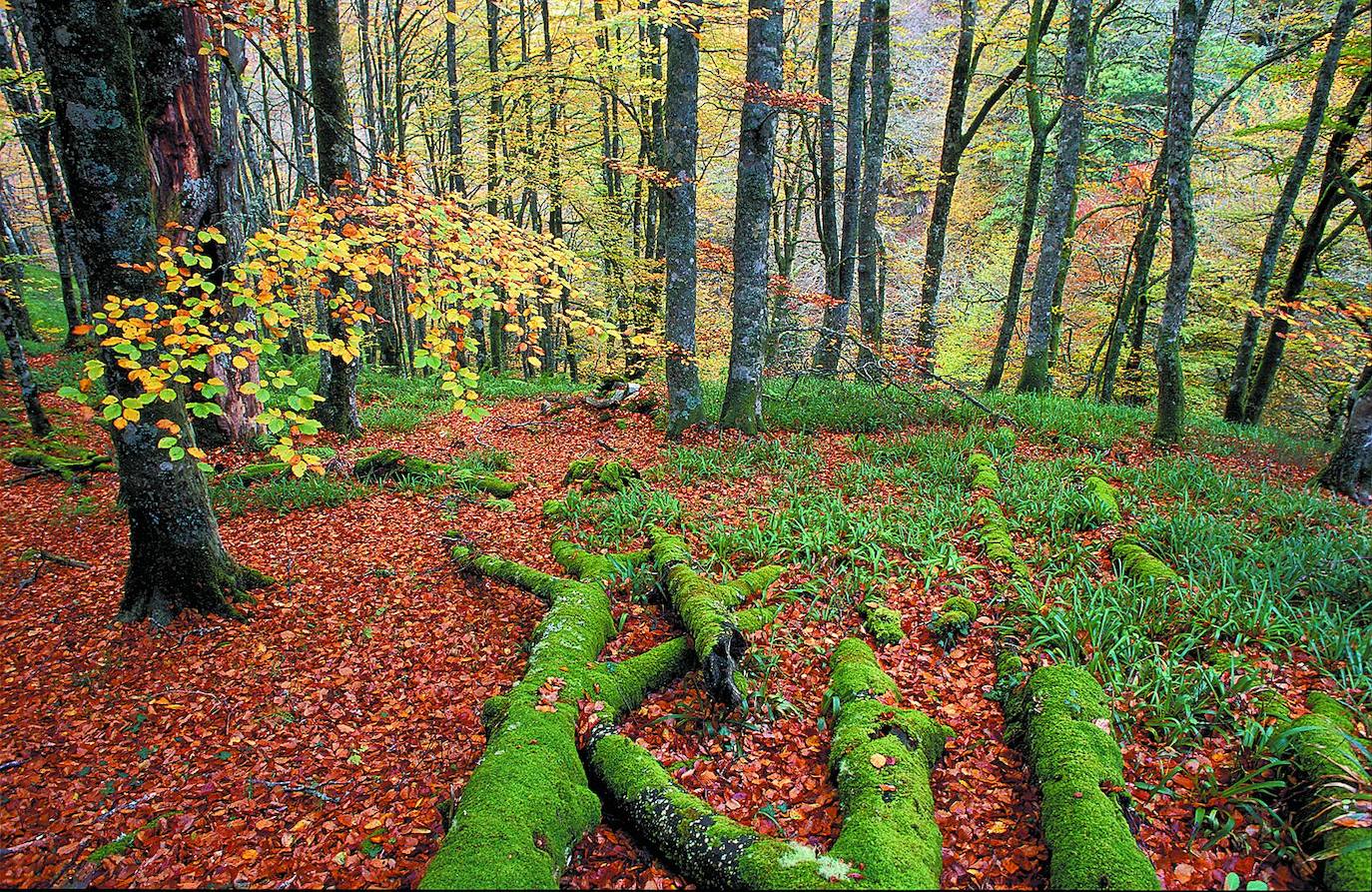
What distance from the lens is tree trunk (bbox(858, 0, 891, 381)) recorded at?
13469mm

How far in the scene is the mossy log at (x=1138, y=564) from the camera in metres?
5.35

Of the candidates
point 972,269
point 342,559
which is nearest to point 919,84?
point 972,269

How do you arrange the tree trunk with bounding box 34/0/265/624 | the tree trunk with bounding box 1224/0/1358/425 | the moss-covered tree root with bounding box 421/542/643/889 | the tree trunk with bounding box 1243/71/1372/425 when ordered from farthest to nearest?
1. the tree trunk with bounding box 1243/71/1372/425
2. the tree trunk with bounding box 1224/0/1358/425
3. the tree trunk with bounding box 34/0/265/624
4. the moss-covered tree root with bounding box 421/542/643/889

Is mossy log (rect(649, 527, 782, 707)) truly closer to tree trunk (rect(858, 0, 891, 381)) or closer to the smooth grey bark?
tree trunk (rect(858, 0, 891, 381))

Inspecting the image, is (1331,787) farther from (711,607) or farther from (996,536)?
(711,607)

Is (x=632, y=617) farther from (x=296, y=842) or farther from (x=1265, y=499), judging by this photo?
(x=1265, y=499)

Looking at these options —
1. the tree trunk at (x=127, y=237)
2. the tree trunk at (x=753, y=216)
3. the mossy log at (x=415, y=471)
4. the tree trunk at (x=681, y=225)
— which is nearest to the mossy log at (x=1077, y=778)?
the tree trunk at (x=127, y=237)

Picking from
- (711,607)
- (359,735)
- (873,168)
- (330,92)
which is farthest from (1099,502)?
(330,92)

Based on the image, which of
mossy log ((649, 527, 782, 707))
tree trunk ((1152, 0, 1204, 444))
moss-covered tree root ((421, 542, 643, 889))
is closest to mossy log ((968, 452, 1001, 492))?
tree trunk ((1152, 0, 1204, 444))

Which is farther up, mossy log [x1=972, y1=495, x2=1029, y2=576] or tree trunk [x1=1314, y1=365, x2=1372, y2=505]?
tree trunk [x1=1314, y1=365, x2=1372, y2=505]

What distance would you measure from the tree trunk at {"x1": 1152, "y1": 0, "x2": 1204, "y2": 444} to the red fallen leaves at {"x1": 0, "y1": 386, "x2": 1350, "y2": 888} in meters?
6.10

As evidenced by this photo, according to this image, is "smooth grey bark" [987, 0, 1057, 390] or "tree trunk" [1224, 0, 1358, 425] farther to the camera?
"smooth grey bark" [987, 0, 1057, 390]

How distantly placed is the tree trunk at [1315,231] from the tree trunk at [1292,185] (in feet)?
0.93

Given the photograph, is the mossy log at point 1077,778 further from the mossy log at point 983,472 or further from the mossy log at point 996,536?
the mossy log at point 983,472
